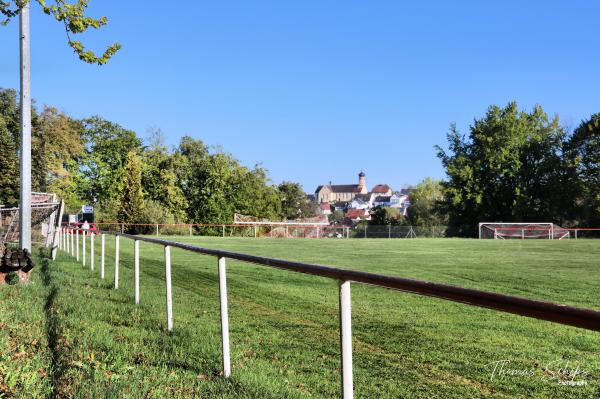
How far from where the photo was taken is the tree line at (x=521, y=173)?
211 ft

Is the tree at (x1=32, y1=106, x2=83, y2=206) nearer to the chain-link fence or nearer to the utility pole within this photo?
the chain-link fence

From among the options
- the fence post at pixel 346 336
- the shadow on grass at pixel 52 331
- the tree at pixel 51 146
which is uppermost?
the tree at pixel 51 146

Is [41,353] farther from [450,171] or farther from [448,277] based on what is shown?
[450,171]

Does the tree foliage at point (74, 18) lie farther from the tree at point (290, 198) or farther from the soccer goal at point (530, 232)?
the tree at point (290, 198)

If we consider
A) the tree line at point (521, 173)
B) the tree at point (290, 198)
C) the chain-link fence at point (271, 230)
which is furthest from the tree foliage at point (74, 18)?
the tree at point (290, 198)

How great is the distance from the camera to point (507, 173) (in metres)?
68.3

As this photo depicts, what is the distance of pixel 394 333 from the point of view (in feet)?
24.5

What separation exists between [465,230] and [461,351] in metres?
63.8

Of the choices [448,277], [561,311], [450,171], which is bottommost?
[448,277]

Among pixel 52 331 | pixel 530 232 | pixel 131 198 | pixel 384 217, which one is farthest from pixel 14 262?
pixel 384 217

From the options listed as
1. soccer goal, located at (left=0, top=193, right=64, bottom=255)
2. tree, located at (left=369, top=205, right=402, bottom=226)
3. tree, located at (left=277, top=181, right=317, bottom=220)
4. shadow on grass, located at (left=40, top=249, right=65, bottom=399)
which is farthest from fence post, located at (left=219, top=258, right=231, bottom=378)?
tree, located at (left=277, top=181, right=317, bottom=220)

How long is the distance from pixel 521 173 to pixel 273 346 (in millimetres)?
67054

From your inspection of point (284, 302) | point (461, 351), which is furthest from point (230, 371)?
point (284, 302)

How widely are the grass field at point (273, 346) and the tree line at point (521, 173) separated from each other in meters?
58.0
